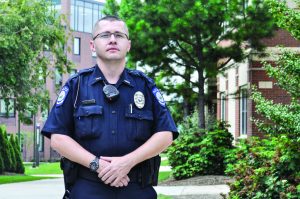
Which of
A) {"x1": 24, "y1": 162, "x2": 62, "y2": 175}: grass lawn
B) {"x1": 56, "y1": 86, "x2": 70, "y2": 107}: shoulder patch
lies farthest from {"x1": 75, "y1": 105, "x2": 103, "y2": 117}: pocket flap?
{"x1": 24, "y1": 162, "x2": 62, "y2": 175}: grass lawn

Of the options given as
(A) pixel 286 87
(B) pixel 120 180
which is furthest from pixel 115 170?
(A) pixel 286 87

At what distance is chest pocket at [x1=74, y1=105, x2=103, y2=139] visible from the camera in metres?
3.86

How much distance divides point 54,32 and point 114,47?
2150 centimetres

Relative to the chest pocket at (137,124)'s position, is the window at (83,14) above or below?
above

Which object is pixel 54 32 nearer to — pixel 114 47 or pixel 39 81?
pixel 39 81

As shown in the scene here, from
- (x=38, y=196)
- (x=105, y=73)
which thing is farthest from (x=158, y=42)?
(x=105, y=73)

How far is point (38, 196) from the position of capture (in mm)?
15594

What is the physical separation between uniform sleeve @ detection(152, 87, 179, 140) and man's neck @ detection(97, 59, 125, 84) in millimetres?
243

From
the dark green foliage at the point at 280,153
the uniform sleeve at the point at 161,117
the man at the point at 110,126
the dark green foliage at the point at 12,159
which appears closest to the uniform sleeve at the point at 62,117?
the man at the point at 110,126

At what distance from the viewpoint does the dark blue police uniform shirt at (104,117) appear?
12.7 ft

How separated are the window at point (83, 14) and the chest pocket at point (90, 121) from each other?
3107 inches

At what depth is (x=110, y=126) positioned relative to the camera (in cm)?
389

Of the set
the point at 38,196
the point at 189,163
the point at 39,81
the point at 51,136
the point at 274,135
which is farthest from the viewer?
the point at 39,81

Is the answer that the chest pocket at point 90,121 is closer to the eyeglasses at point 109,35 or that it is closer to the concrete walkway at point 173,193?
the eyeglasses at point 109,35
